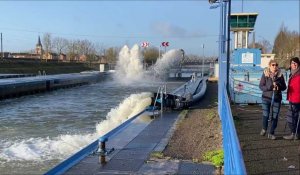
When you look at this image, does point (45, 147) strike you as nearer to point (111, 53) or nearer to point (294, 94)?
point (294, 94)

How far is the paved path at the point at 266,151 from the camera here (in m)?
6.94

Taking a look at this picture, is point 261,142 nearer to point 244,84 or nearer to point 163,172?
point 163,172

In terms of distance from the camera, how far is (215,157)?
809 cm

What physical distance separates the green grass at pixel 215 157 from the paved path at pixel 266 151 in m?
0.46

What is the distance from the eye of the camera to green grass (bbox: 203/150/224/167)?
778 centimetres

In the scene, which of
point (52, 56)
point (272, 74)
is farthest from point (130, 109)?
point (52, 56)

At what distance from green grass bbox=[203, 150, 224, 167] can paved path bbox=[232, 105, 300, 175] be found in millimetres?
458

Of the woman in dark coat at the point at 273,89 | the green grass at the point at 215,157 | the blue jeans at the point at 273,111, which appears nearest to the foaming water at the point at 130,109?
the blue jeans at the point at 273,111

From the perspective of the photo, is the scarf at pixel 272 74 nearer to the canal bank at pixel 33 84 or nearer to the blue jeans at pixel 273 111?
the blue jeans at pixel 273 111

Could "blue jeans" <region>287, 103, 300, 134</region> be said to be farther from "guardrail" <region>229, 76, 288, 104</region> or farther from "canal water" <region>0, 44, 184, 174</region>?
"guardrail" <region>229, 76, 288, 104</region>

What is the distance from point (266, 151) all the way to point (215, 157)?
104cm

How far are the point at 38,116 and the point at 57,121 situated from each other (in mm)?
2300

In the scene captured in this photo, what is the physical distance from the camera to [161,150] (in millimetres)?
9242

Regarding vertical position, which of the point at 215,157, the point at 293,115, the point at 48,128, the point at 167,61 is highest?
the point at 167,61
